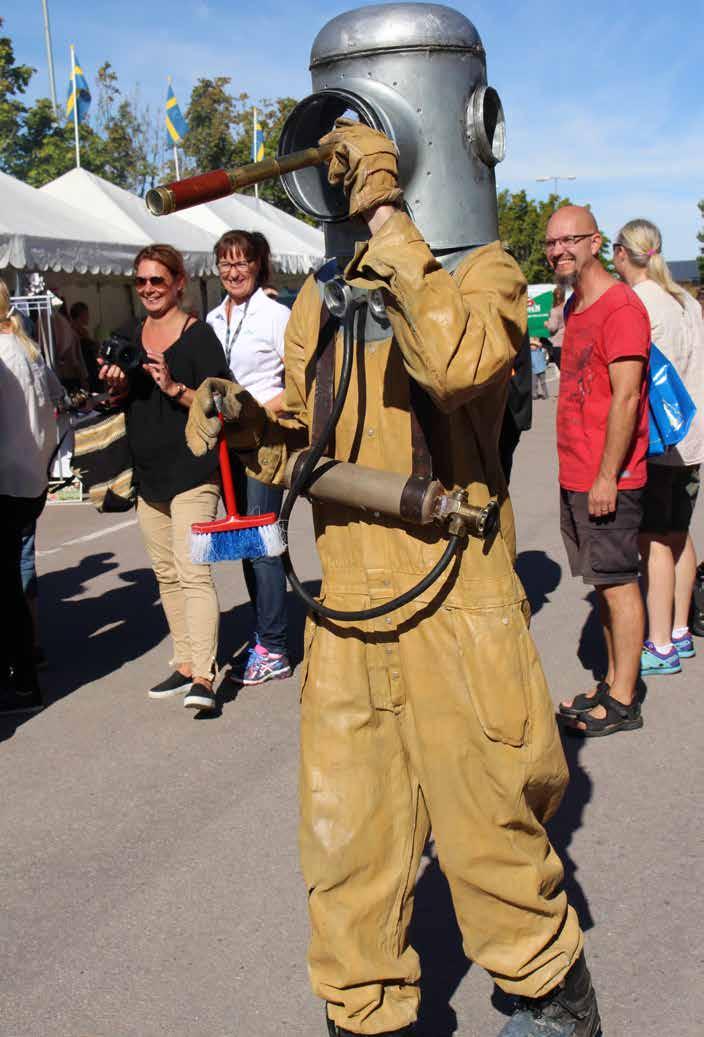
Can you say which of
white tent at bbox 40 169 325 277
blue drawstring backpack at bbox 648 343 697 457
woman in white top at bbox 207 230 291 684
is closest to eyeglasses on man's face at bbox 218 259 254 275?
woman in white top at bbox 207 230 291 684

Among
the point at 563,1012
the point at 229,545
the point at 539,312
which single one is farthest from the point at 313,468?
the point at 539,312

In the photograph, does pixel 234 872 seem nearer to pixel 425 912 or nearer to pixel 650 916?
pixel 425 912

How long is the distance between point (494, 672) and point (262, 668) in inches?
126

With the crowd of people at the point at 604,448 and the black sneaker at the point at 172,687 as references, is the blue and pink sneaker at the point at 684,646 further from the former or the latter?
the black sneaker at the point at 172,687

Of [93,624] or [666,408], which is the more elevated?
[666,408]

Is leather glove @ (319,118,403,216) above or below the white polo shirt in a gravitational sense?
above

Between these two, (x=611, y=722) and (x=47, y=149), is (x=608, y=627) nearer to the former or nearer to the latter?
(x=611, y=722)

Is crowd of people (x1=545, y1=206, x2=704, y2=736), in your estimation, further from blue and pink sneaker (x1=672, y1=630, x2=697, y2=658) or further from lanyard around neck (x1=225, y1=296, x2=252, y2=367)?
lanyard around neck (x1=225, y1=296, x2=252, y2=367)

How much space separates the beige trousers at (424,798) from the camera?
90.9 inches

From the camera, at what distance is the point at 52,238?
465 inches

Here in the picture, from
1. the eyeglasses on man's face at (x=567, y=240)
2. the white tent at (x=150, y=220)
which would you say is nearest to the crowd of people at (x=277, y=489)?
the eyeglasses on man's face at (x=567, y=240)

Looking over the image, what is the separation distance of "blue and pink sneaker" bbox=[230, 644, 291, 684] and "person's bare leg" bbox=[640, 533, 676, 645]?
1761mm

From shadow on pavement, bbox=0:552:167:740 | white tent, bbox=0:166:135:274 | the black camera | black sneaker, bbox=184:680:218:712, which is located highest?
white tent, bbox=0:166:135:274

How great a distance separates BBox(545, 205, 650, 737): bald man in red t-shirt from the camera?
4.34m
